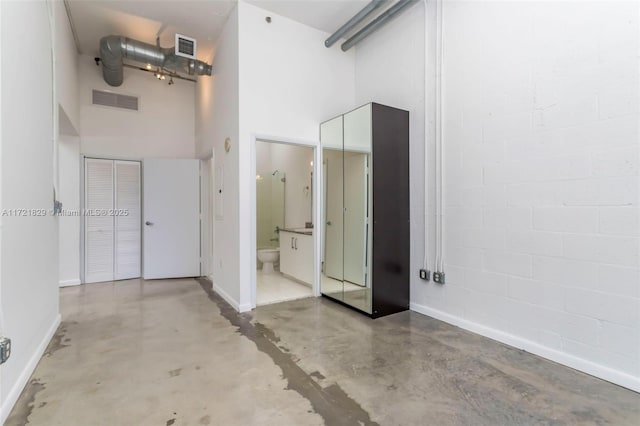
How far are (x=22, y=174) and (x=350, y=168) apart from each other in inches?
115

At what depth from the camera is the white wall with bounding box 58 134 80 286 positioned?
4.63m

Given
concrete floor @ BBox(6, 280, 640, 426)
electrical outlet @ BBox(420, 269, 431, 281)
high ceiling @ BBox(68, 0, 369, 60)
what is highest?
high ceiling @ BBox(68, 0, 369, 60)

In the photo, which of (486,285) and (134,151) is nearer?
(486,285)

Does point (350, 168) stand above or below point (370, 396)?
above

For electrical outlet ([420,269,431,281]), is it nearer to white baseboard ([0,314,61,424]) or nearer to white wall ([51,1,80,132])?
white baseboard ([0,314,61,424])

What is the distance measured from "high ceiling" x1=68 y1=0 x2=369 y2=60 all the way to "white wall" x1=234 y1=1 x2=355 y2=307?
200 millimetres

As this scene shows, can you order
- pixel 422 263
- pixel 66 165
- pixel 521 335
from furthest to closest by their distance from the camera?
pixel 66 165, pixel 422 263, pixel 521 335

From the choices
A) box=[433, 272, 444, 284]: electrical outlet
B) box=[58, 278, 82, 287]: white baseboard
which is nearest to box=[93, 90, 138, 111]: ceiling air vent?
box=[58, 278, 82, 287]: white baseboard

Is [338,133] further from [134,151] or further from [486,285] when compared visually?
[134,151]

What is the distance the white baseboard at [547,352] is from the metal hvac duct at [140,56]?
442cm

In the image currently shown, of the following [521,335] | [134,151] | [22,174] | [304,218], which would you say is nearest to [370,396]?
[521,335]

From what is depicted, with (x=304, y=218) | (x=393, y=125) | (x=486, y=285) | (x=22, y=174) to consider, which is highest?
(x=393, y=125)

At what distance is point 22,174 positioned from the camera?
6.88 feet

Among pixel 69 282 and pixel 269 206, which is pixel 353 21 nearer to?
pixel 269 206
